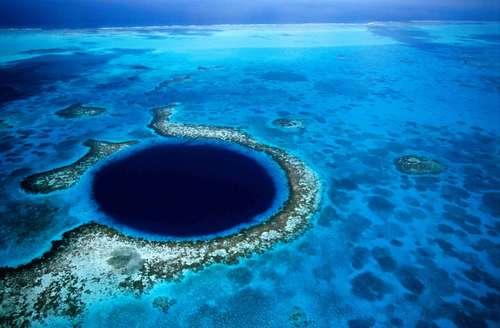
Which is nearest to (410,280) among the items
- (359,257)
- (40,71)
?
(359,257)

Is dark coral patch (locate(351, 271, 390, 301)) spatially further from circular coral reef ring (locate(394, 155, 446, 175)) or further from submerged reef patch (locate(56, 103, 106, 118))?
submerged reef patch (locate(56, 103, 106, 118))

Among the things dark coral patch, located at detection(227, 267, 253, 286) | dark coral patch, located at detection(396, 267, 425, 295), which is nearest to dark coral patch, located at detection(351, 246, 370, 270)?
dark coral patch, located at detection(396, 267, 425, 295)

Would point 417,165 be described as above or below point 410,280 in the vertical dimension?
above

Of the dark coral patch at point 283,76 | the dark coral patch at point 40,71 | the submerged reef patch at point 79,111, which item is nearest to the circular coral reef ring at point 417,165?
the dark coral patch at point 283,76

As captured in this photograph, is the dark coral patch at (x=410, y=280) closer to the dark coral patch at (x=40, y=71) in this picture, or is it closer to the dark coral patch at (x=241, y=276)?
the dark coral patch at (x=241, y=276)

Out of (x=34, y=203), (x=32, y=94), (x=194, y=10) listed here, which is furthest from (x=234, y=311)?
(x=194, y=10)

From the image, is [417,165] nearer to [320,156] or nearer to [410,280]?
[320,156]

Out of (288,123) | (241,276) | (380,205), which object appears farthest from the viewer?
(288,123)

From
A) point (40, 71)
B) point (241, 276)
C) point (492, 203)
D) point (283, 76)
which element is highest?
point (40, 71)
